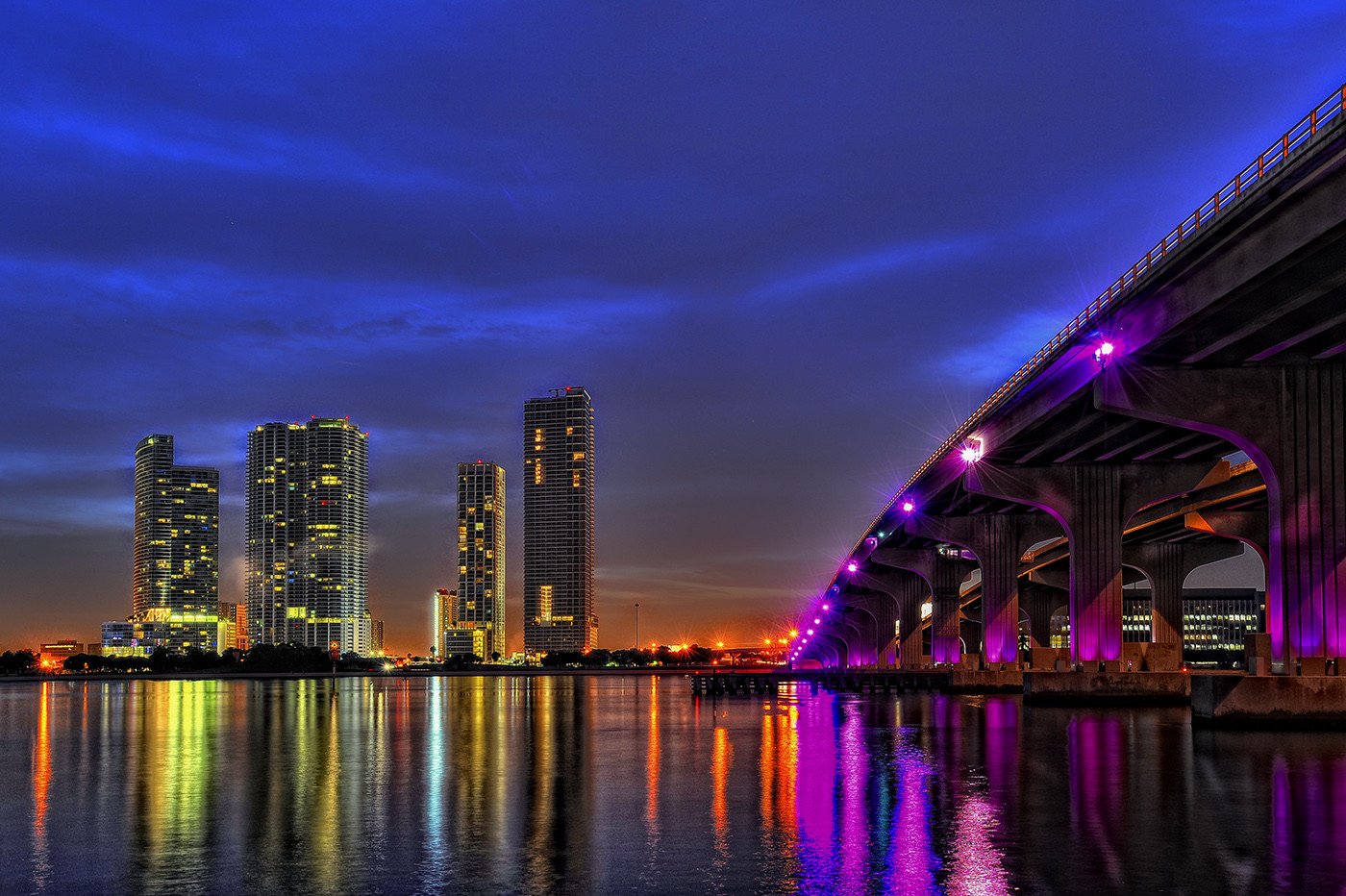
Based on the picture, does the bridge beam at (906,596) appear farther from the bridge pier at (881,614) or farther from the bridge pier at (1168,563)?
the bridge pier at (1168,563)

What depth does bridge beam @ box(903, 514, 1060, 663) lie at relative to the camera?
3725 inches

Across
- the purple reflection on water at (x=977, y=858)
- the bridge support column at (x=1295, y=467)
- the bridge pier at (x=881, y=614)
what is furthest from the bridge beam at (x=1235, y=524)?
the bridge pier at (x=881, y=614)

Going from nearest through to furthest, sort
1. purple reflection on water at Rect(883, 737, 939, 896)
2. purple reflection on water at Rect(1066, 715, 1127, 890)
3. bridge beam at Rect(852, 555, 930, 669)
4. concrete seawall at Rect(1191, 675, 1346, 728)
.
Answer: purple reflection on water at Rect(883, 737, 939, 896) → purple reflection on water at Rect(1066, 715, 1127, 890) → concrete seawall at Rect(1191, 675, 1346, 728) → bridge beam at Rect(852, 555, 930, 669)

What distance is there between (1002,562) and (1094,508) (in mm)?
24383

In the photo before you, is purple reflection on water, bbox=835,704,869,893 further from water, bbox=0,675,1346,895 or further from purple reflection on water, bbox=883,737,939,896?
purple reflection on water, bbox=883,737,939,896

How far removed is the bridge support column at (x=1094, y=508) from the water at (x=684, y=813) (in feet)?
82.0

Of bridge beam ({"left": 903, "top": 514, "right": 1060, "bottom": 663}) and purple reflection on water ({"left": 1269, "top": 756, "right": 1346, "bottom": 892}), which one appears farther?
bridge beam ({"left": 903, "top": 514, "right": 1060, "bottom": 663})

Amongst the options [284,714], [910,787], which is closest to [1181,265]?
[910,787]

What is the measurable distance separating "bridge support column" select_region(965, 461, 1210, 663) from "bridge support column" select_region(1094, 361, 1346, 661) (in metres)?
23.4

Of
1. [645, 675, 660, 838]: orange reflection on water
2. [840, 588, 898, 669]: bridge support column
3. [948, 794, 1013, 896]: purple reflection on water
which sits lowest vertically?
[840, 588, 898, 669]: bridge support column

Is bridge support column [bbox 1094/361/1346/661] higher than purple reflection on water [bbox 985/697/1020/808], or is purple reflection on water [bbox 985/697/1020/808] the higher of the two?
bridge support column [bbox 1094/361/1346/661]

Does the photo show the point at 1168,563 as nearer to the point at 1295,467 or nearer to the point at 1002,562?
the point at 1002,562

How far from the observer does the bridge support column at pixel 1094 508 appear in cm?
6938

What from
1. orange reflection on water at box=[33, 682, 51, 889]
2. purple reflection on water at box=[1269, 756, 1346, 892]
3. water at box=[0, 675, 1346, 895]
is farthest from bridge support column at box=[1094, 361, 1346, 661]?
orange reflection on water at box=[33, 682, 51, 889]
